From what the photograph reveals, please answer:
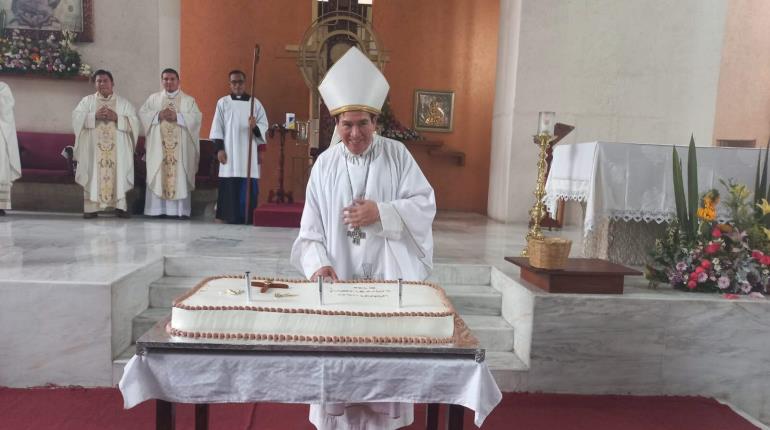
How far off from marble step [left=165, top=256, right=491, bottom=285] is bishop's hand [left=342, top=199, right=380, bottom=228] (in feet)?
7.89

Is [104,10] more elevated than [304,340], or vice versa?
[104,10]

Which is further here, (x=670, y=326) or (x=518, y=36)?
(x=518, y=36)

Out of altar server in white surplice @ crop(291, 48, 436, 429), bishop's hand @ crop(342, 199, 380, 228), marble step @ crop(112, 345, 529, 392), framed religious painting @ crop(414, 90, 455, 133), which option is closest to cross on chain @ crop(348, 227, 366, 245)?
altar server in white surplice @ crop(291, 48, 436, 429)

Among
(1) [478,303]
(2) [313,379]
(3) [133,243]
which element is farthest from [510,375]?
(3) [133,243]

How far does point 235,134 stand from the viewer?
7.20 metres

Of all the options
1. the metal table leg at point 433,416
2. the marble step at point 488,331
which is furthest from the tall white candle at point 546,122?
the metal table leg at point 433,416

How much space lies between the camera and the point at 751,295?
3.63 metres

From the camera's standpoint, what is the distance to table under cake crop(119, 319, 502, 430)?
1.31 metres

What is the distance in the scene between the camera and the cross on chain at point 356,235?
2186mm

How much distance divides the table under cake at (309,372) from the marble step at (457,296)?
269 cm

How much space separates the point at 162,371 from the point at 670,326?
3284 mm

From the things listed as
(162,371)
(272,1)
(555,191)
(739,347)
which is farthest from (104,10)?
(739,347)

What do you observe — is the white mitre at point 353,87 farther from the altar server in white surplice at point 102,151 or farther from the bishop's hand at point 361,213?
the altar server in white surplice at point 102,151

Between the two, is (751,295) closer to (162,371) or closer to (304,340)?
(304,340)
